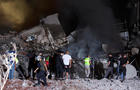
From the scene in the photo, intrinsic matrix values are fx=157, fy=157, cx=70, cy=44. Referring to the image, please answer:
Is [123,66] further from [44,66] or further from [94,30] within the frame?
[94,30]

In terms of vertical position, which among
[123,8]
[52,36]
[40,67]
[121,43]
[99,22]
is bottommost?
[40,67]

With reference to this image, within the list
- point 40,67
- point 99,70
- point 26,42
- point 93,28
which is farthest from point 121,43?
point 40,67

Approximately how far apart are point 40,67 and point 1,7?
15.3 meters

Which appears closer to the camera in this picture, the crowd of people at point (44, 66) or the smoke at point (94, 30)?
the crowd of people at point (44, 66)

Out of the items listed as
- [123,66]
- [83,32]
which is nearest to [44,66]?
[123,66]

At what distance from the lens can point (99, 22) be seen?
20094 millimetres

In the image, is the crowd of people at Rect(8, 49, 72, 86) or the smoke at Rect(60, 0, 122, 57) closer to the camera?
the crowd of people at Rect(8, 49, 72, 86)

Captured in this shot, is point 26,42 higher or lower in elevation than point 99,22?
lower

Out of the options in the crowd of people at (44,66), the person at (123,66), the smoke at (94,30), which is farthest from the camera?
the smoke at (94,30)

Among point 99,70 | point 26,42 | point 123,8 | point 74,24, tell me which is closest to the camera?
point 99,70

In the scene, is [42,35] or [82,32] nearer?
[42,35]

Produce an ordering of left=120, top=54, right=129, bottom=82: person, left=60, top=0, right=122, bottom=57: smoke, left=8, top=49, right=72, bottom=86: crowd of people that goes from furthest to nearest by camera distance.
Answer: left=60, top=0, right=122, bottom=57: smoke
left=120, top=54, right=129, bottom=82: person
left=8, top=49, right=72, bottom=86: crowd of people

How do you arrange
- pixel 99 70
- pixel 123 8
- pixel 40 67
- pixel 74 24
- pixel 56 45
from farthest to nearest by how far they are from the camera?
pixel 74 24
pixel 123 8
pixel 56 45
pixel 99 70
pixel 40 67

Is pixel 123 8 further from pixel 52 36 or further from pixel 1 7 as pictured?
pixel 1 7
